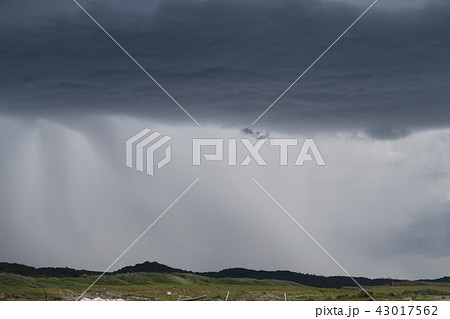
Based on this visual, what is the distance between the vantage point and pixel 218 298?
34969mm

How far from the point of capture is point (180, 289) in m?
36.6

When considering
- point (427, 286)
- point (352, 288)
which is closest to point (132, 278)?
point (352, 288)

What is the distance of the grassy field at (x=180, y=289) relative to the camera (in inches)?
1375

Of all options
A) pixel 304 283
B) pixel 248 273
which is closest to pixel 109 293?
pixel 248 273

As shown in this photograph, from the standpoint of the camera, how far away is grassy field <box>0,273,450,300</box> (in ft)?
115

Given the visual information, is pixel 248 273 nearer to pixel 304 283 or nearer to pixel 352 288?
pixel 304 283
